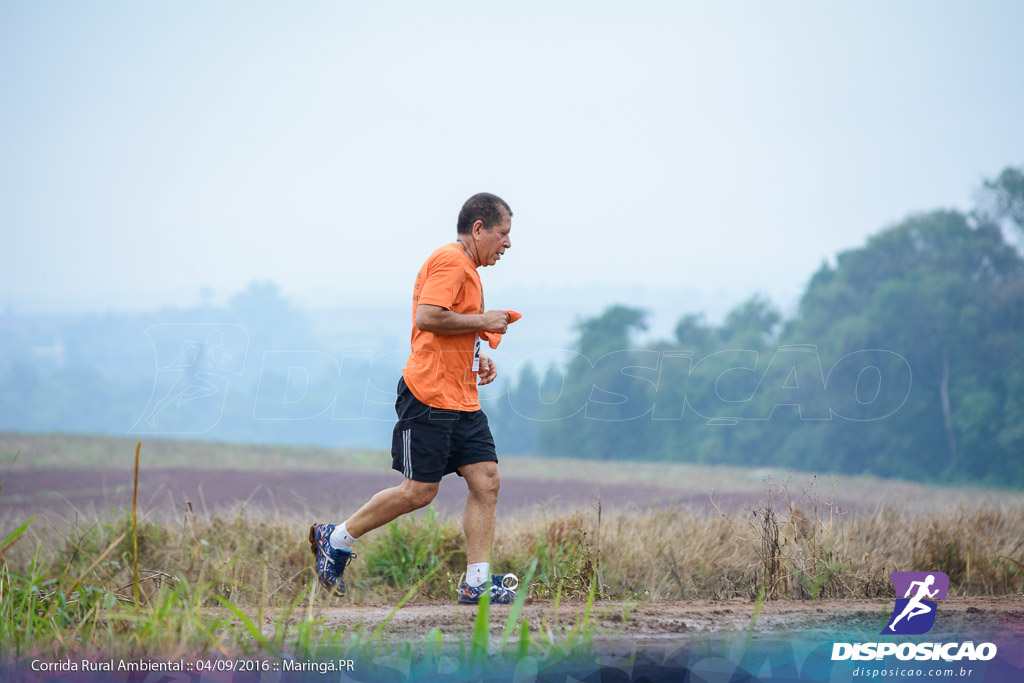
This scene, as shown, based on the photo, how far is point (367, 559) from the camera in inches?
252

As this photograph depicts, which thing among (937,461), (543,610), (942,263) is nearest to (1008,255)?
(942,263)

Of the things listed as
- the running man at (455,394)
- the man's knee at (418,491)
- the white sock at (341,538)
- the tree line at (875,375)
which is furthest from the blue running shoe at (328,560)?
the tree line at (875,375)

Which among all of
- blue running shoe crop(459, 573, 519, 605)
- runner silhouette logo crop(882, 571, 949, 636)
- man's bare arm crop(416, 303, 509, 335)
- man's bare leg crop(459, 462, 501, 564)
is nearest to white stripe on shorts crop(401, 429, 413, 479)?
man's bare leg crop(459, 462, 501, 564)

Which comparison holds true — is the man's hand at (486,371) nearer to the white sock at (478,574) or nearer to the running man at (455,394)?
the running man at (455,394)

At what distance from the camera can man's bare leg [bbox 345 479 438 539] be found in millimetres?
4723

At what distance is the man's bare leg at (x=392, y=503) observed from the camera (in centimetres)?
472

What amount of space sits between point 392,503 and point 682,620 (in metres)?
1.63

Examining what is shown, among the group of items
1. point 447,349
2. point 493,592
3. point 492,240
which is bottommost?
point 493,592

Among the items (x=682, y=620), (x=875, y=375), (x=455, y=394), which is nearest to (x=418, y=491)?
(x=455, y=394)

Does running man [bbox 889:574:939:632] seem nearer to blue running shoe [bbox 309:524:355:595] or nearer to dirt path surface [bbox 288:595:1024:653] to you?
dirt path surface [bbox 288:595:1024:653]

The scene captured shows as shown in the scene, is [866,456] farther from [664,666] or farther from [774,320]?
[664,666]

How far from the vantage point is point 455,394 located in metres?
4.68

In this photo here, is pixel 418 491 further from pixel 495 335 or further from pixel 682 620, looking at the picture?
pixel 682 620

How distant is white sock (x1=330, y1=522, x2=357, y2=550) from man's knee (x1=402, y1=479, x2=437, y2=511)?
1.56 ft
